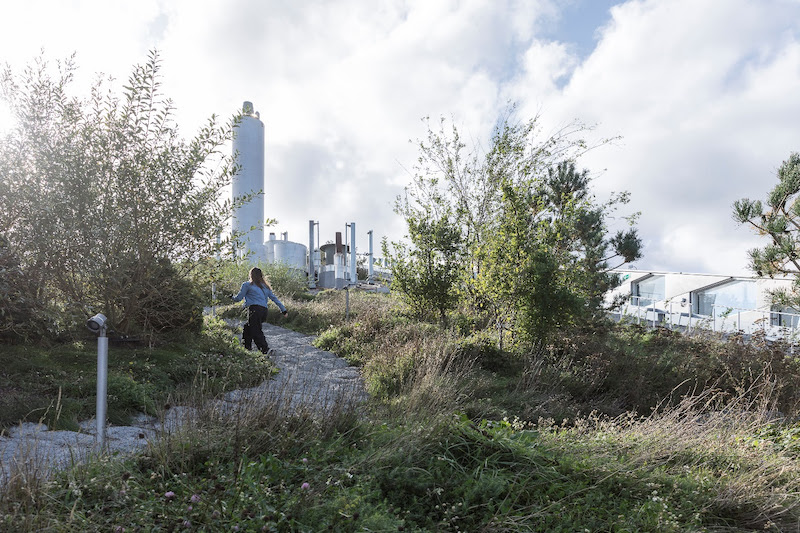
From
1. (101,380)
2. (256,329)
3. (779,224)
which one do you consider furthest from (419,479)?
(779,224)

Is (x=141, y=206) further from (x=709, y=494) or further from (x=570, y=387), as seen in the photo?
(x=709, y=494)

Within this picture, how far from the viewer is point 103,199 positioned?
625cm

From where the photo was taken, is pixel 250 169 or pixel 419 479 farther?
pixel 250 169

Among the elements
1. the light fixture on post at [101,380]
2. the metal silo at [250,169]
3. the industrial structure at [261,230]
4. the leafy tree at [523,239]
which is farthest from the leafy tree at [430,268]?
the metal silo at [250,169]

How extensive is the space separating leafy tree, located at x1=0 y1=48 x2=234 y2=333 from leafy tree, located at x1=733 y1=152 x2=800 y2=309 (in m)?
12.3

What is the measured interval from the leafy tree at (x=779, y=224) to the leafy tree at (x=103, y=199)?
12.3m

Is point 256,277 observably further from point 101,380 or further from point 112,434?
point 101,380

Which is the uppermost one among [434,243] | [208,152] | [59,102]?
[59,102]

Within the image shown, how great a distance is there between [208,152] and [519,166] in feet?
21.5

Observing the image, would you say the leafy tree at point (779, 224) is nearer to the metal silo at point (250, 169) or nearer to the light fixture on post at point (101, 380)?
the light fixture on post at point (101, 380)

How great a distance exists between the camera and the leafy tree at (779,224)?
11758 mm

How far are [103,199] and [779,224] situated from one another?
13.8 metres

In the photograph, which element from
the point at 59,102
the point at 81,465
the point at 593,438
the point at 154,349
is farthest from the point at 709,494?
the point at 59,102

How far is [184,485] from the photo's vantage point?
103 inches
